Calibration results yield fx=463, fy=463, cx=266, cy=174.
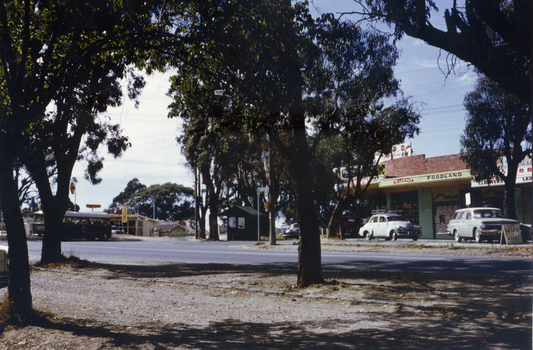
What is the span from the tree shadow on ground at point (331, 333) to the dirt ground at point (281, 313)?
0.5 inches

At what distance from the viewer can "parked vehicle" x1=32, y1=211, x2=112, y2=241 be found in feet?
135

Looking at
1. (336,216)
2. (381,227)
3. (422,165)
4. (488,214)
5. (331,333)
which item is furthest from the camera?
(422,165)

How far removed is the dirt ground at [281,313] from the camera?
5656mm

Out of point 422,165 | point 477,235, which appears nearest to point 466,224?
point 477,235

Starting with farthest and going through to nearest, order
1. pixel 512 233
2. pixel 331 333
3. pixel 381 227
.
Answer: pixel 381 227, pixel 512 233, pixel 331 333

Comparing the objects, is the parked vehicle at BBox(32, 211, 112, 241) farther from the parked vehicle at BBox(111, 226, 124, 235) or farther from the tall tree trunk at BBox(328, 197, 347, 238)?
the tall tree trunk at BBox(328, 197, 347, 238)

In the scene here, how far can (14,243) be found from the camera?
22.6ft

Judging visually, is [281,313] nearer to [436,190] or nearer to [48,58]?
[48,58]

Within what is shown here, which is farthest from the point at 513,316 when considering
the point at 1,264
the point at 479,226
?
the point at 479,226

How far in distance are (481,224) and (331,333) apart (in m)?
19.6

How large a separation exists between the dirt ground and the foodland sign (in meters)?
10.6

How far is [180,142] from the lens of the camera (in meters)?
36.4

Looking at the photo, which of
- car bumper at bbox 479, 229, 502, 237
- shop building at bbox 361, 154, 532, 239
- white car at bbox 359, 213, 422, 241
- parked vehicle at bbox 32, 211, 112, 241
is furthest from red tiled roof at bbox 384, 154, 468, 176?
parked vehicle at bbox 32, 211, 112, 241

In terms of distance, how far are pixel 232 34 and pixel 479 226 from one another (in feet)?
61.7
